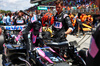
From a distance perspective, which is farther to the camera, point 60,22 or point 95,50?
point 60,22

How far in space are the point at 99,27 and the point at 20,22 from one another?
528 cm

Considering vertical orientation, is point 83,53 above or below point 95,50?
below

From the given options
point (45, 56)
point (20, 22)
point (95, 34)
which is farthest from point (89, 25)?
point (95, 34)

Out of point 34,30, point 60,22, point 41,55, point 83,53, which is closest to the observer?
point 41,55

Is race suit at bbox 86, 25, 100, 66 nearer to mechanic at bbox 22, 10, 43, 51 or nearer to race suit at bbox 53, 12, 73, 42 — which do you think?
race suit at bbox 53, 12, 73, 42

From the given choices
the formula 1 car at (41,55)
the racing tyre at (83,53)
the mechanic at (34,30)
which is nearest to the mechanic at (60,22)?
the formula 1 car at (41,55)

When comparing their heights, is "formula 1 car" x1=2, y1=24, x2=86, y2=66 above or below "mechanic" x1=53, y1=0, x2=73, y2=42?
below

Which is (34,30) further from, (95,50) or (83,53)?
(95,50)

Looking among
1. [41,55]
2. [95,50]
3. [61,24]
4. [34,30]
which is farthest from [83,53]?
[95,50]

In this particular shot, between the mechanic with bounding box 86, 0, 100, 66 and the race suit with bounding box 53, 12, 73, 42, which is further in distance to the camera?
the race suit with bounding box 53, 12, 73, 42

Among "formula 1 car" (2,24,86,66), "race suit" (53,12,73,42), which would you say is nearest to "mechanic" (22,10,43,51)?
"formula 1 car" (2,24,86,66)

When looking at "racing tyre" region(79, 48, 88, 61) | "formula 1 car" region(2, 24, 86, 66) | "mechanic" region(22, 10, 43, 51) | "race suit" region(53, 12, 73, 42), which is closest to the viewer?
"formula 1 car" region(2, 24, 86, 66)

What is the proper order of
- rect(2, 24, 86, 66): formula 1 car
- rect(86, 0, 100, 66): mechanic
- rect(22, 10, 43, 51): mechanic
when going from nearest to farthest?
rect(86, 0, 100, 66): mechanic → rect(2, 24, 86, 66): formula 1 car → rect(22, 10, 43, 51): mechanic

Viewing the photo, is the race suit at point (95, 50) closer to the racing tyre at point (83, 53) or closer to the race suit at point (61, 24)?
the racing tyre at point (83, 53)
